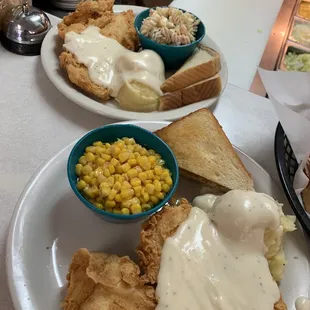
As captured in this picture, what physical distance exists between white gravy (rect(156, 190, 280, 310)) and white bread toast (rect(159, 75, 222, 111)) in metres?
0.61

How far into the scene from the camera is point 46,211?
1.31 m

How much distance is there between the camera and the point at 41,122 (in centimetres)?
166

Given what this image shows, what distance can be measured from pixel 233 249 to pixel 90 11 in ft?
4.40

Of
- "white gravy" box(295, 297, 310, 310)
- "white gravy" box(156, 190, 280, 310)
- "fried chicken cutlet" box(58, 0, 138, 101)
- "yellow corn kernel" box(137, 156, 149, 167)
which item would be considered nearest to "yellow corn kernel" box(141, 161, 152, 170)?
"yellow corn kernel" box(137, 156, 149, 167)

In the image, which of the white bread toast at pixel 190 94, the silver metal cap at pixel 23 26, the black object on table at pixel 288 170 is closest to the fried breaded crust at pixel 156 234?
the black object on table at pixel 288 170

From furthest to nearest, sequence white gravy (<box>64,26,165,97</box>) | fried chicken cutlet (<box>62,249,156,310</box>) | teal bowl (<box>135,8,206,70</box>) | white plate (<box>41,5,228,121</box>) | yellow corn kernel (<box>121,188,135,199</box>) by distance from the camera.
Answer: teal bowl (<box>135,8,206,70</box>), white gravy (<box>64,26,165,97</box>), white plate (<box>41,5,228,121</box>), yellow corn kernel (<box>121,188,135,199</box>), fried chicken cutlet (<box>62,249,156,310</box>)

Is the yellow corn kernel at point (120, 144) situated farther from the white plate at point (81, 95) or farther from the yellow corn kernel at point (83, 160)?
the white plate at point (81, 95)

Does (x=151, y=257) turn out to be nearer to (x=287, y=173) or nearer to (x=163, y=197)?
(x=163, y=197)

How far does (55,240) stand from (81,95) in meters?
0.66

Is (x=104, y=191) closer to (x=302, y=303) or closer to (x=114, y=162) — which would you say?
(x=114, y=162)

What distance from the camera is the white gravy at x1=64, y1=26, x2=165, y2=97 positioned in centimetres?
177

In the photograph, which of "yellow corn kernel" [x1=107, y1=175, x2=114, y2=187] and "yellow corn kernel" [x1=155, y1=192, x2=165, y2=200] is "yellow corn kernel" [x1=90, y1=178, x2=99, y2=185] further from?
"yellow corn kernel" [x1=155, y1=192, x2=165, y2=200]

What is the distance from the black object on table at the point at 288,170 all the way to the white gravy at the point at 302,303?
0.21m

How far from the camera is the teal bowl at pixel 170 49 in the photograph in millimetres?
1893
